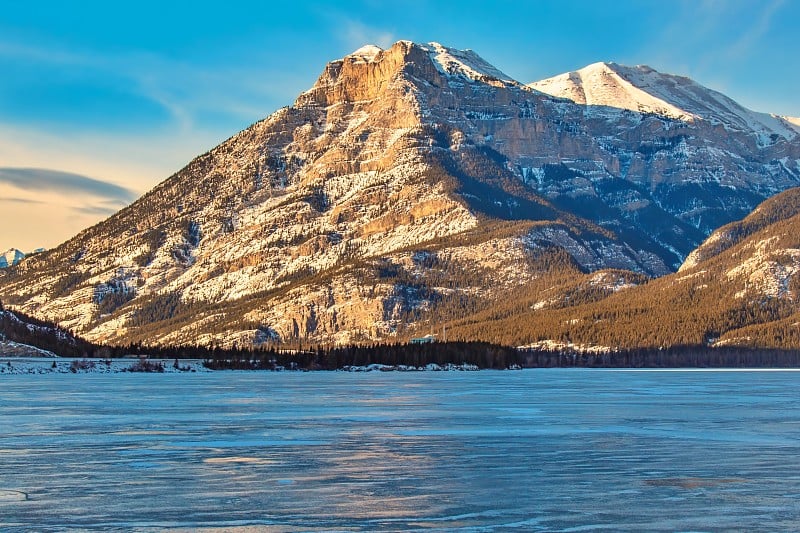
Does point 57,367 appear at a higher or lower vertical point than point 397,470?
higher

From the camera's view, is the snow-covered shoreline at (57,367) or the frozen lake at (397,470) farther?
the snow-covered shoreline at (57,367)

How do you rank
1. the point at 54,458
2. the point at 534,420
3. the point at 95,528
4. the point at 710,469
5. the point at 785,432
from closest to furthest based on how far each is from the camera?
the point at 95,528 → the point at 710,469 → the point at 54,458 → the point at 785,432 → the point at 534,420

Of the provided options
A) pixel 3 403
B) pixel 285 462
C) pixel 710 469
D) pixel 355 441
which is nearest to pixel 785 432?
pixel 710 469

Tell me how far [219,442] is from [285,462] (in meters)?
8.01

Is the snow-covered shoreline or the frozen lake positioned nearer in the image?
the frozen lake

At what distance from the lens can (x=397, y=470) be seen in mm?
37156

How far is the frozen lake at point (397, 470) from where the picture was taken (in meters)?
28.2

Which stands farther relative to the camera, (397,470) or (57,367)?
(57,367)

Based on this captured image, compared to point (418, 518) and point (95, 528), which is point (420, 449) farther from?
point (95, 528)

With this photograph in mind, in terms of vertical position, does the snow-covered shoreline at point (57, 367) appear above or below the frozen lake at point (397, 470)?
above

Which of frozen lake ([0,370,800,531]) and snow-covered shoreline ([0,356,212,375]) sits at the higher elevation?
snow-covered shoreline ([0,356,212,375])

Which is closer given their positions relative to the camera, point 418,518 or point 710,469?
point 418,518

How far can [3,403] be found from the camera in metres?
75.5

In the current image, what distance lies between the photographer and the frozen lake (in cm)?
2819
